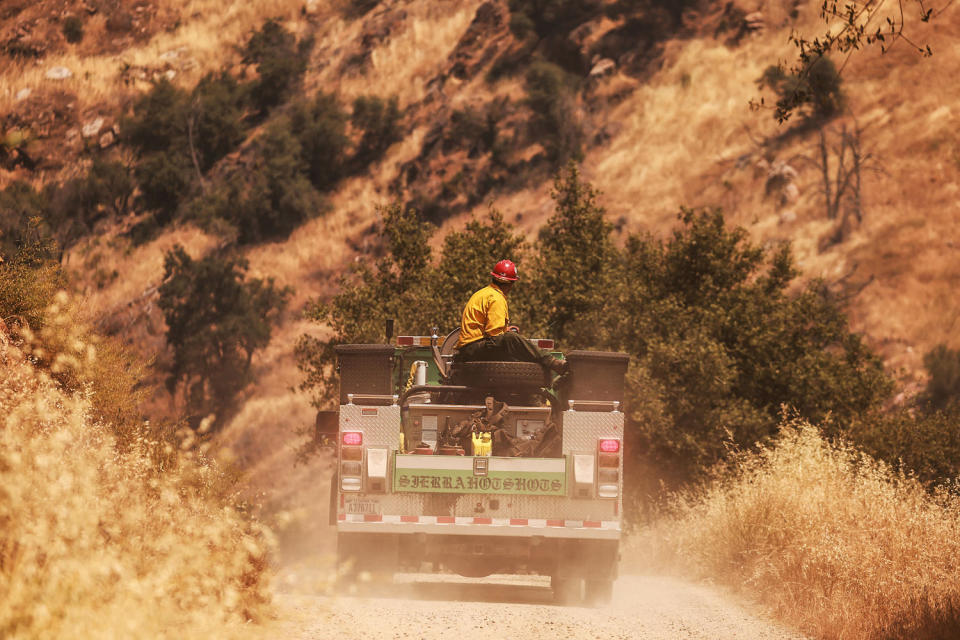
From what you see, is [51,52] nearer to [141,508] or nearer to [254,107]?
[254,107]

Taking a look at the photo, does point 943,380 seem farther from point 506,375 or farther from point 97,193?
point 97,193

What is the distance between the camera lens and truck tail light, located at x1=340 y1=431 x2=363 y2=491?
11555mm

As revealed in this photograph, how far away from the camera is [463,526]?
11570 mm

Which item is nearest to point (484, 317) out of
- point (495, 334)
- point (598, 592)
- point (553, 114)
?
point (495, 334)

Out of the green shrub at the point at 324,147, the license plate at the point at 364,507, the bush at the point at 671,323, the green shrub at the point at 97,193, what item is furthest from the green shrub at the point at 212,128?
the license plate at the point at 364,507

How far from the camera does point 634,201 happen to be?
59.2 metres

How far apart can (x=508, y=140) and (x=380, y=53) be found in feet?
55.0

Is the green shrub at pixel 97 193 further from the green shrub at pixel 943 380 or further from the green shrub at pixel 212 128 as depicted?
the green shrub at pixel 943 380

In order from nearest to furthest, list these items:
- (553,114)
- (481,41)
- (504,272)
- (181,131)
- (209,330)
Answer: (504,272) < (209,330) < (553,114) < (181,131) < (481,41)

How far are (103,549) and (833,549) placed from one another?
22.1 feet

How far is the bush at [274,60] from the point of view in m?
79.4

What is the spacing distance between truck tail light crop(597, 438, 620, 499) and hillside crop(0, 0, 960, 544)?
29.0 meters

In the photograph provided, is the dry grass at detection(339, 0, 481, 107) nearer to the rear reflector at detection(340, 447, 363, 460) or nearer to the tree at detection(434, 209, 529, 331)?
the tree at detection(434, 209, 529, 331)

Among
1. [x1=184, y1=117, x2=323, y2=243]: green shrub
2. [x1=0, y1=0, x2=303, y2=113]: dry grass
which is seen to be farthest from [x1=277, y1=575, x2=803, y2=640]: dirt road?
[x1=0, y1=0, x2=303, y2=113]: dry grass
